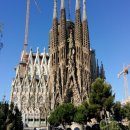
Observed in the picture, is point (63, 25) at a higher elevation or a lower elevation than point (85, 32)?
higher

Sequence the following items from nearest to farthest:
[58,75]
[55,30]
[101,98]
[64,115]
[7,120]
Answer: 1. [7,120]
2. [101,98]
3. [64,115]
4. [58,75]
5. [55,30]

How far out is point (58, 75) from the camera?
6962cm

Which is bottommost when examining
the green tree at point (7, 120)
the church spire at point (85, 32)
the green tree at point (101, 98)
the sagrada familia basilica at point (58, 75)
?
the green tree at point (7, 120)

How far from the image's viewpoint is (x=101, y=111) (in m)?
Answer: 48.9

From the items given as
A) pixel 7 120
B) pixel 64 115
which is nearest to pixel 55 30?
pixel 64 115

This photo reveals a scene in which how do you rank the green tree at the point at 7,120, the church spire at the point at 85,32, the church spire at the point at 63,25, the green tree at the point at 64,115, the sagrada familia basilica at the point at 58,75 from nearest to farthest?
the green tree at the point at 7,120
the green tree at the point at 64,115
the sagrada familia basilica at the point at 58,75
the church spire at the point at 85,32
the church spire at the point at 63,25

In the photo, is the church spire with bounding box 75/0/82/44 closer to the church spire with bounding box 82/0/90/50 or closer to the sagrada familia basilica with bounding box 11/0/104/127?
the sagrada familia basilica with bounding box 11/0/104/127

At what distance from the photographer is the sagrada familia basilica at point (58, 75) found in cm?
6825

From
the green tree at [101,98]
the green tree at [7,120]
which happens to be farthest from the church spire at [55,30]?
the green tree at [7,120]

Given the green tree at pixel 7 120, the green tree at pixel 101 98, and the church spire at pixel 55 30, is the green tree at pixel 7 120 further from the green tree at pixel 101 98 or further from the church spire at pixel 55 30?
the church spire at pixel 55 30

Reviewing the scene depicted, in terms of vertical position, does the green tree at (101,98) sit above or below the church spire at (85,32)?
below

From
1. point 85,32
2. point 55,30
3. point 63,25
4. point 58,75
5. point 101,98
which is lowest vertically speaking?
point 101,98

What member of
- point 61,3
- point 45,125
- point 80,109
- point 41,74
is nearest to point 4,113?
point 80,109

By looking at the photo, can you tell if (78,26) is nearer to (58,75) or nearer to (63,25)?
(63,25)
